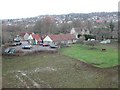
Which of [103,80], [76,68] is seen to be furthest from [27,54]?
[103,80]

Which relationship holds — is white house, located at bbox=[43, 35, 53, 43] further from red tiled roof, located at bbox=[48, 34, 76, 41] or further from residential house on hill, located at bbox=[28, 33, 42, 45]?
residential house on hill, located at bbox=[28, 33, 42, 45]

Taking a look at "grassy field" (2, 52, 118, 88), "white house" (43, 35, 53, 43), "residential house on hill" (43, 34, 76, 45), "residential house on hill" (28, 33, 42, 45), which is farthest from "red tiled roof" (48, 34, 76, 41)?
"grassy field" (2, 52, 118, 88)

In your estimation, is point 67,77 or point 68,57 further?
point 68,57

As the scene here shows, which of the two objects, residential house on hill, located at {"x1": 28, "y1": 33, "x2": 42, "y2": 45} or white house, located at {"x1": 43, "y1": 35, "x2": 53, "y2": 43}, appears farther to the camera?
residential house on hill, located at {"x1": 28, "y1": 33, "x2": 42, "y2": 45}

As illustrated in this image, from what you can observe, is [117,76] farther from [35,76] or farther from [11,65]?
[11,65]

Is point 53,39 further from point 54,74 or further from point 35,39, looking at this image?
point 54,74

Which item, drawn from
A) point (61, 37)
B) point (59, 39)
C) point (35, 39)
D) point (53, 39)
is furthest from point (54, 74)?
point (35, 39)

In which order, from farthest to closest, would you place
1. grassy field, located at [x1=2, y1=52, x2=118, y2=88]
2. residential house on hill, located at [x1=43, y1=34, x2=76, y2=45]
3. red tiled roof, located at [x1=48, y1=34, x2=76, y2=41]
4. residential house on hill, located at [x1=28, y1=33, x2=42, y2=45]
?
residential house on hill, located at [x1=28, y1=33, x2=42, y2=45] → red tiled roof, located at [x1=48, y1=34, x2=76, y2=41] → residential house on hill, located at [x1=43, y1=34, x2=76, y2=45] → grassy field, located at [x1=2, y1=52, x2=118, y2=88]

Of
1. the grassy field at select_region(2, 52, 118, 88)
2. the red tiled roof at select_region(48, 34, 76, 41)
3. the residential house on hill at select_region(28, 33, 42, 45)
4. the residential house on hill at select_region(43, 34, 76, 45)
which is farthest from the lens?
the residential house on hill at select_region(28, 33, 42, 45)
